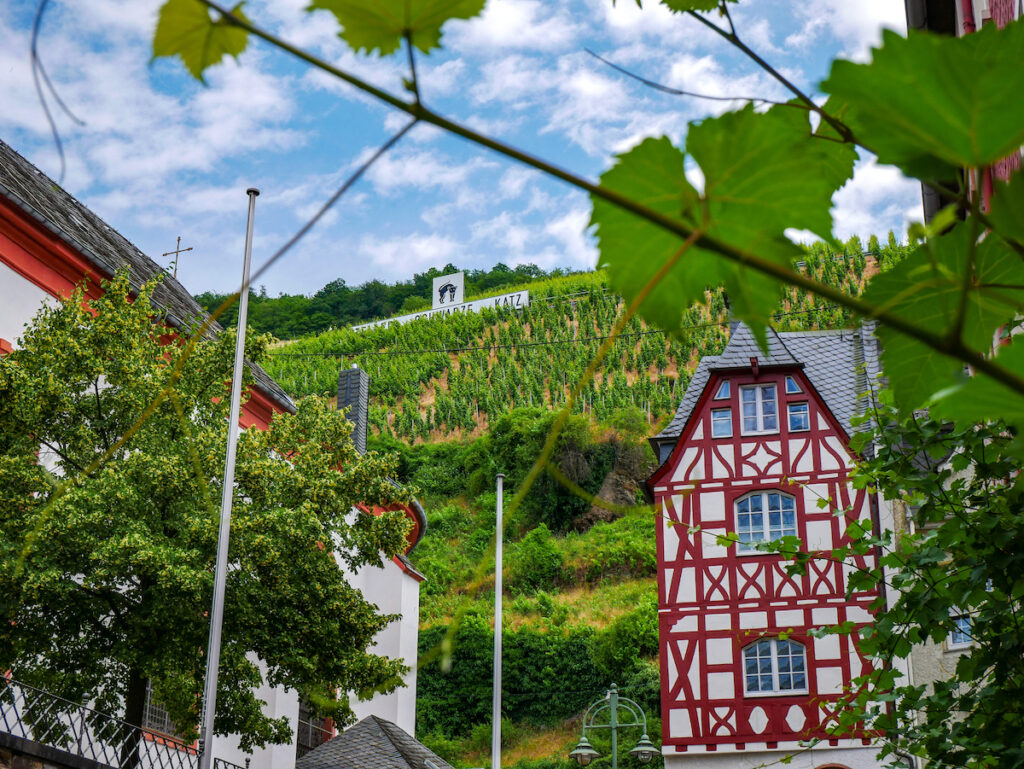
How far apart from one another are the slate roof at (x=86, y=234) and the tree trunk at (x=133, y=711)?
4662 millimetres

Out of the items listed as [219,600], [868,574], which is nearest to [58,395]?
[219,600]

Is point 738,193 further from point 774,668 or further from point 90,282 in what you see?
point 774,668

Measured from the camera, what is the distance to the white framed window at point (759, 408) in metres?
21.5

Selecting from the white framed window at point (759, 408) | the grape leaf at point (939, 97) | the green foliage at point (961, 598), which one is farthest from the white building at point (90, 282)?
the grape leaf at point (939, 97)

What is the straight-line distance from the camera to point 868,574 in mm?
5012

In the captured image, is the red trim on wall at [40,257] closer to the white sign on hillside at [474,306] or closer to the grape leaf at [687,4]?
the grape leaf at [687,4]

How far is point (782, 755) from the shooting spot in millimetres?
19484

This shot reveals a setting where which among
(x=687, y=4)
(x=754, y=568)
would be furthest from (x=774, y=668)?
(x=687, y=4)

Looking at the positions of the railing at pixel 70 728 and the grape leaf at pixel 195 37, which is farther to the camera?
the railing at pixel 70 728

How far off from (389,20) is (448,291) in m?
82.4

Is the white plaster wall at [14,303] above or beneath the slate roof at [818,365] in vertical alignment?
beneath

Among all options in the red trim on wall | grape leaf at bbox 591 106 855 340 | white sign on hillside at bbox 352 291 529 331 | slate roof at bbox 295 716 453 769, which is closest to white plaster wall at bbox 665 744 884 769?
slate roof at bbox 295 716 453 769

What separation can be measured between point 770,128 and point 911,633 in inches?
178

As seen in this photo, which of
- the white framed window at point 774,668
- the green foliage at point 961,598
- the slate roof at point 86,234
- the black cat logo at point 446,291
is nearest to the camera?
the green foliage at point 961,598
